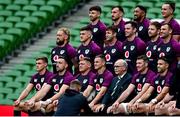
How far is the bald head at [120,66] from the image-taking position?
48.7ft

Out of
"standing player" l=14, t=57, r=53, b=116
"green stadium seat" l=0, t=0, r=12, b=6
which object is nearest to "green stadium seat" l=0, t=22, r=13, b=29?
"green stadium seat" l=0, t=0, r=12, b=6

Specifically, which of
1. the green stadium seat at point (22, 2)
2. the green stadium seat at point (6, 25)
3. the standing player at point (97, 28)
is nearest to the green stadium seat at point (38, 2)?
the green stadium seat at point (22, 2)

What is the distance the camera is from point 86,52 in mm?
15844

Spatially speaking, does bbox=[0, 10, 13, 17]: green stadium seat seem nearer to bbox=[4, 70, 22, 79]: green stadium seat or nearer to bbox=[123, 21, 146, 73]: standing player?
bbox=[4, 70, 22, 79]: green stadium seat

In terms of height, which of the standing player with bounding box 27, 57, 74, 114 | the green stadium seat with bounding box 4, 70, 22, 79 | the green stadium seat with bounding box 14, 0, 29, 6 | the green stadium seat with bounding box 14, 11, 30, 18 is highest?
the green stadium seat with bounding box 14, 0, 29, 6

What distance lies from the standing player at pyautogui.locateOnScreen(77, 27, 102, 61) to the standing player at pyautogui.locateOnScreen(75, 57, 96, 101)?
44 cm

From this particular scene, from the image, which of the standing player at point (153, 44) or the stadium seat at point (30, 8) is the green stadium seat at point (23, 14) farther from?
the standing player at point (153, 44)

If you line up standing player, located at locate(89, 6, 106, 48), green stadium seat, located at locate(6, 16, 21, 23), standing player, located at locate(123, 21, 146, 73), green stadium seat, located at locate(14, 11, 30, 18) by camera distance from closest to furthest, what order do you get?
standing player, located at locate(123, 21, 146, 73) < standing player, located at locate(89, 6, 106, 48) < green stadium seat, located at locate(6, 16, 21, 23) < green stadium seat, located at locate(14, 11, 30, 18)

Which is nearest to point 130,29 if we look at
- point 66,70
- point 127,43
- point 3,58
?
point 127,43

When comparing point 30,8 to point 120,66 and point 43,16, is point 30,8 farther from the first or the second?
point 120,66

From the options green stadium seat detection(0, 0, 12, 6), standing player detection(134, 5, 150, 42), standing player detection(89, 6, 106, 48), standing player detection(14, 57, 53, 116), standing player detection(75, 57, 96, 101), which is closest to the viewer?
standing player detection(75, 57, 96, 101)

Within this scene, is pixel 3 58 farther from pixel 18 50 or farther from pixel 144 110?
pixel 144 110

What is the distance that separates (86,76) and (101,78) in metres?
0.30

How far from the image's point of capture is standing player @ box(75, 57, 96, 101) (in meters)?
15.2
